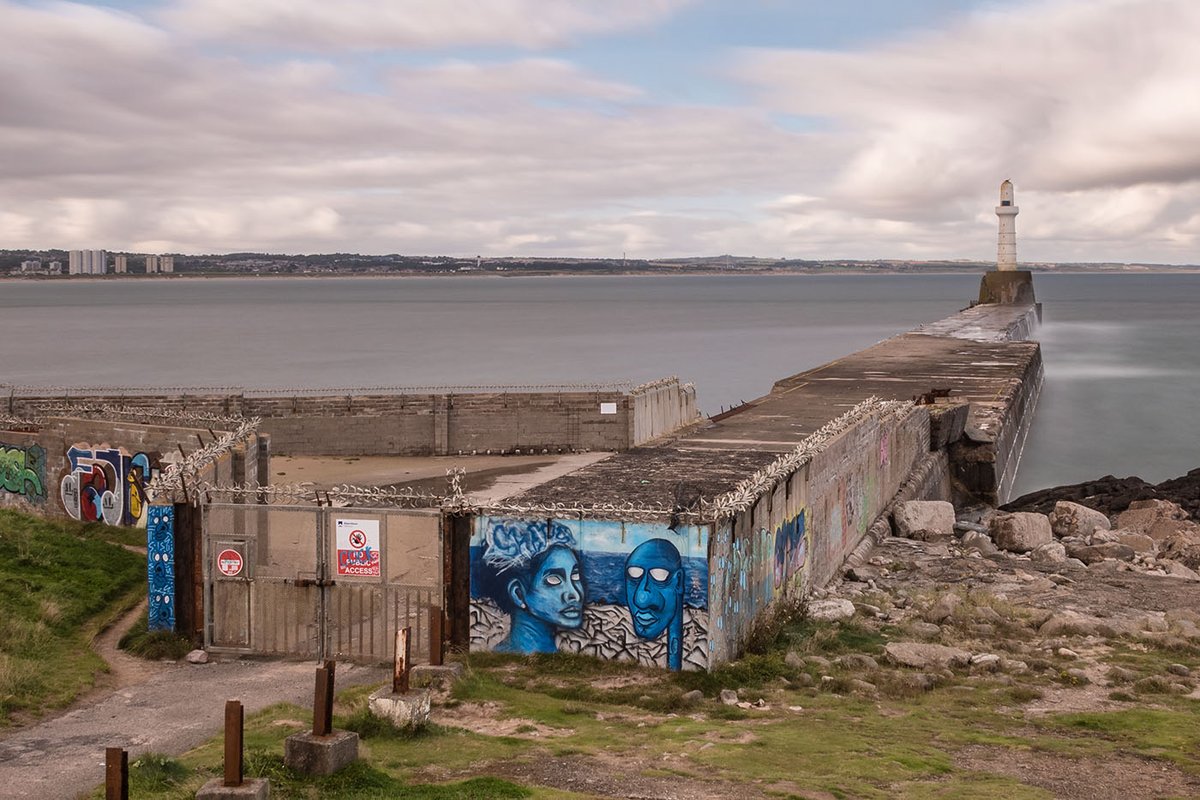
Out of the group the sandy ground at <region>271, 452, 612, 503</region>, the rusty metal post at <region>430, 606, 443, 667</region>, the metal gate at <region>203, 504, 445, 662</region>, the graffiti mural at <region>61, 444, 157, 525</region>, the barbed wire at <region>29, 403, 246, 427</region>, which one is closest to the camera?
the rusty metal post at <region>430, 606, 443, 667</region>

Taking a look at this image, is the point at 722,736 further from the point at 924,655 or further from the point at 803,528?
the point at 803,528

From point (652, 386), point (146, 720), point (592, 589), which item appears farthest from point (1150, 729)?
point (652, 386)

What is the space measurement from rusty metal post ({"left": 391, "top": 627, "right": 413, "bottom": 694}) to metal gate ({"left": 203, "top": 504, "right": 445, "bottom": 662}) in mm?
3007

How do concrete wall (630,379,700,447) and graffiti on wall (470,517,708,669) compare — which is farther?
concrete wall (630,379,700,447)

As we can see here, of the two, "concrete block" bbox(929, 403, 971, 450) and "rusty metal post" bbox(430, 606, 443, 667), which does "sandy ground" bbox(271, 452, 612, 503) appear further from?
"rusty metal post" bbox(430, 606, 443, 667)

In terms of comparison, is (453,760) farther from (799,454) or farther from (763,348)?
(763,348)

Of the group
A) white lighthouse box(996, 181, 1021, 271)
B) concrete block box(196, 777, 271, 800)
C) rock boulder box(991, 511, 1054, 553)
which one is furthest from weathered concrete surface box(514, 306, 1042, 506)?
white lighthouse box(996, 181, 1021, 271)

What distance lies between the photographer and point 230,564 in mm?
14969

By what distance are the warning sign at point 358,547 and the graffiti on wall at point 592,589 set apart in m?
1.11

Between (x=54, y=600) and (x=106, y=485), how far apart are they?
634 cm

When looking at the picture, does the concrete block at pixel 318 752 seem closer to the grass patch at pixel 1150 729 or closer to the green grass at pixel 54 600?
the green grass at pixel 54 600

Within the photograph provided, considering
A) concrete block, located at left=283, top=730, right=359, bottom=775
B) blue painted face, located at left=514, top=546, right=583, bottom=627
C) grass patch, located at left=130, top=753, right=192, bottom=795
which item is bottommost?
grass patch, located at left=130, top=753, right=192, bottom=795

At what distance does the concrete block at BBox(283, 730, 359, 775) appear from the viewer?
994 centimetres

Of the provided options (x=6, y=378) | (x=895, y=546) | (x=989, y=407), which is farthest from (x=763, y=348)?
(x=895, y=546)
